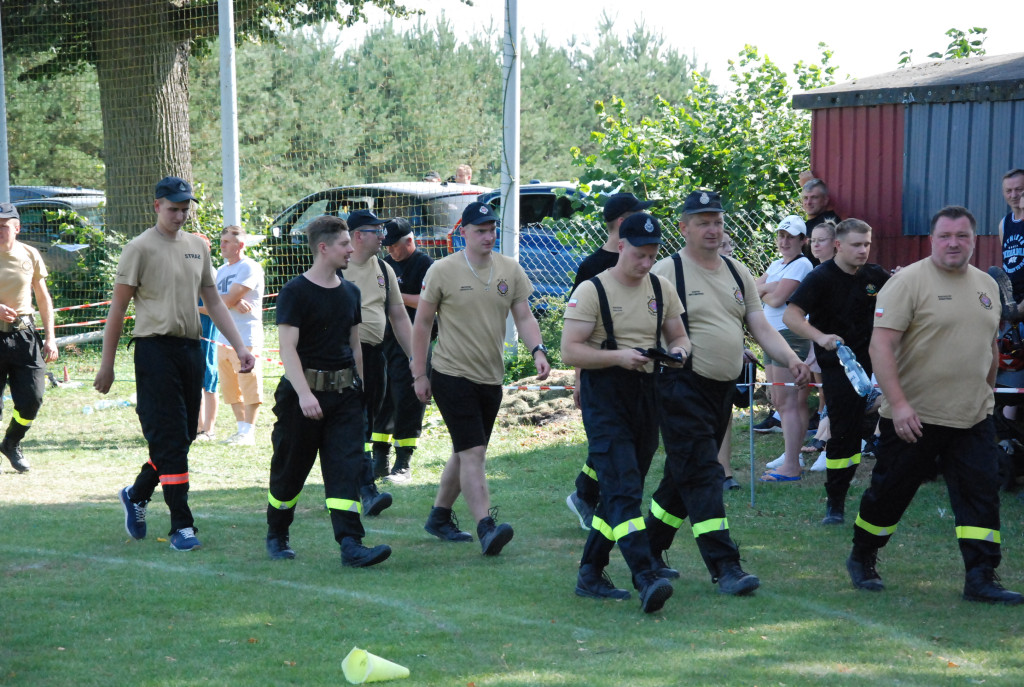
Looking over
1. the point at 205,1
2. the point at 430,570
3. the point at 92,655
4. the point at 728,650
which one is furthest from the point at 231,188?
the point at 728,650

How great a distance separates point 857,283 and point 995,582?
238 centimetres

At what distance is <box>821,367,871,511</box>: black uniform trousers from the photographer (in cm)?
760

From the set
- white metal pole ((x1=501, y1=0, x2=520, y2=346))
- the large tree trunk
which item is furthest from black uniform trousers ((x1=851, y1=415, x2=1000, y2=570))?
the large tree trunk

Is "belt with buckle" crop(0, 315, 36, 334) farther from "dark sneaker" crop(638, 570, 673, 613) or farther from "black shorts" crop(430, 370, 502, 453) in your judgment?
"dark sneaker" crop(638, 570, 673, 613)

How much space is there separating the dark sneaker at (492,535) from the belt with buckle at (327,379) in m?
1.13

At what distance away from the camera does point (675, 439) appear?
5.92m

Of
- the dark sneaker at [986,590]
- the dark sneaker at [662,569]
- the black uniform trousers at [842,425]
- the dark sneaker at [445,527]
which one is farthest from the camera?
the black uniform trousers at [842,425]

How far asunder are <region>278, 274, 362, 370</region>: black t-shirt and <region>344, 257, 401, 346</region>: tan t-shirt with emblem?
4.95ft

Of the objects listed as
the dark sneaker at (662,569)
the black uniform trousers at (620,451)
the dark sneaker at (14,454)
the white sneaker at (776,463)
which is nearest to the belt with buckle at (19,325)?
the dark sneaker at (14,454)

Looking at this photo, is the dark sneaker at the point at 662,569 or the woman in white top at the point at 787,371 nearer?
the dark sneaker at the point at 662,569

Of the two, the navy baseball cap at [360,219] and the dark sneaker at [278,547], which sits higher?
the navy baseball cap at [360,219]

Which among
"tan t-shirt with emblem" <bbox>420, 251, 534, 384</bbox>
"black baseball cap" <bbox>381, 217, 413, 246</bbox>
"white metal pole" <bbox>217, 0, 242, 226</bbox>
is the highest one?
"white metal pole" <bbox>217, 0, 242, 226</bbox>

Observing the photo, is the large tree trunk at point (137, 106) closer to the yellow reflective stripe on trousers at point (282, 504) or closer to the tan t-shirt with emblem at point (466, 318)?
the tan t-shirt with emblem at point (466, 318)

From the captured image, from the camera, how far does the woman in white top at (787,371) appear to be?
29.0 feet
